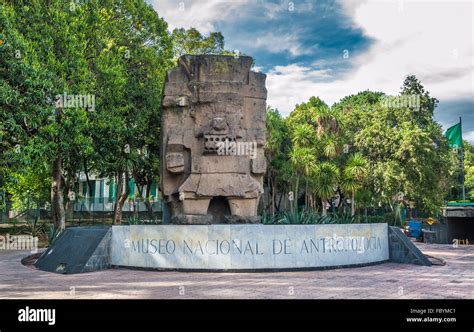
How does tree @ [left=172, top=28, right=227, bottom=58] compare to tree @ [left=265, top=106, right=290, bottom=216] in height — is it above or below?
above

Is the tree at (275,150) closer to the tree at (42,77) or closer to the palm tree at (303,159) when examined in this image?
the palm tree at (303,159)

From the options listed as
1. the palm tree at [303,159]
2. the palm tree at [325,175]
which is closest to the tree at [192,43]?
the palm tree at [303,159]

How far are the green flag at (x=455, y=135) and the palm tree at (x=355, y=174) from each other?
18.8 ft

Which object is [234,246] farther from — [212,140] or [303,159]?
[303,159]

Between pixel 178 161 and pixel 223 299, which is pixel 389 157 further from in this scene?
pixel 223 299

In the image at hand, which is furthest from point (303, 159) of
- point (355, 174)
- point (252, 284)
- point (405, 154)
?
point (252, 284)

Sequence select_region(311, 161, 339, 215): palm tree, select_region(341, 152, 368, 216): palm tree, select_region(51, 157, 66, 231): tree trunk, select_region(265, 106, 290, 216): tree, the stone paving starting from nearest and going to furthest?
the stone paving < select_region(51, 157, 66, 231): tree trunk < select_region(341, 152, 368, 216): palm tree < select_region(311, 161, 339, 215): palm tree < select_region(265, 106, 290, 216): tree

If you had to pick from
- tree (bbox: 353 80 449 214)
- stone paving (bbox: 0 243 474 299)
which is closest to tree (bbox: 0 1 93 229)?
stone paving (bbox: 0 243 474 299)

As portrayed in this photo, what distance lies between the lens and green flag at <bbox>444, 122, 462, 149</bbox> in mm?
30364

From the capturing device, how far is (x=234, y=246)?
11.6 m

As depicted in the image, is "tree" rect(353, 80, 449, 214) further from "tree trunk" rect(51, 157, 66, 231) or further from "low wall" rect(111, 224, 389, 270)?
"tree trunk" rect(51, 157, 66, 231)

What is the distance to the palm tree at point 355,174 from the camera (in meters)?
32.2

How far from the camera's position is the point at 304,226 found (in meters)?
12.1

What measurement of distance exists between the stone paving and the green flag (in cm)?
2011
